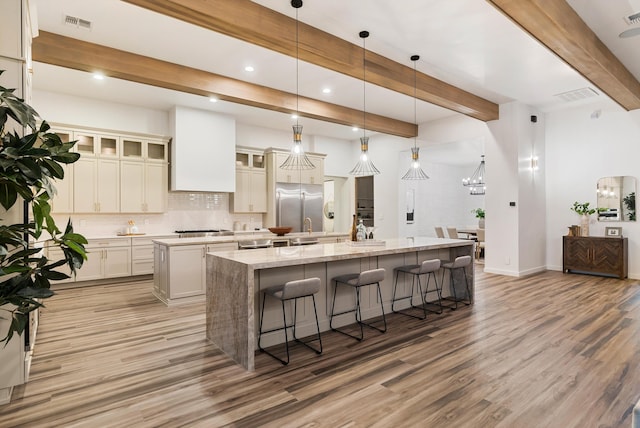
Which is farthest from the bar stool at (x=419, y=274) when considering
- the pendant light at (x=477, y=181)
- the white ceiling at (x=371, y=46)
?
the pendant light at (x=477, y=181)

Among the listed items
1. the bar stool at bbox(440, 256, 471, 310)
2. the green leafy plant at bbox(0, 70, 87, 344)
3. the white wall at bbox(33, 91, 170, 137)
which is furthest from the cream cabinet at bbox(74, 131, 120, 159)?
the bar stool at bbox(440, 256, 471, 310)

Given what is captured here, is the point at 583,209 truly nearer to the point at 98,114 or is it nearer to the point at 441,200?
the point at 441,200

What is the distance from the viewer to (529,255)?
7098mm

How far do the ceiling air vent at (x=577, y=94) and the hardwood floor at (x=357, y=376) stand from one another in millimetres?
3731

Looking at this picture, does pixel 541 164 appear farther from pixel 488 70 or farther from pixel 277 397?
pixel 277 397

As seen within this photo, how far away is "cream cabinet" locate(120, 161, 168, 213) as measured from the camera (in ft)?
21.7

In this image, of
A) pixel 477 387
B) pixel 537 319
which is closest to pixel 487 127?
pixel 537 319

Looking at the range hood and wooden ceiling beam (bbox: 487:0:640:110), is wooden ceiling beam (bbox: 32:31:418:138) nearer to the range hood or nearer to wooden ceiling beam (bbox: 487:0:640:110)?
the range hood

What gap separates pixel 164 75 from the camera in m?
4.85

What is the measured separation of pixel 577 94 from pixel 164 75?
670cm

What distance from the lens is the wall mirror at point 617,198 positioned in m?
6.63

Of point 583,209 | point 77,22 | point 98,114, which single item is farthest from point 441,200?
point 77,22

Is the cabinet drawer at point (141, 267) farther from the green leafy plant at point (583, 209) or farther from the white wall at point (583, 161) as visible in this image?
the green leafy plant at point (583, 209)

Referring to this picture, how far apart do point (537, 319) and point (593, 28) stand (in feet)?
11.0
